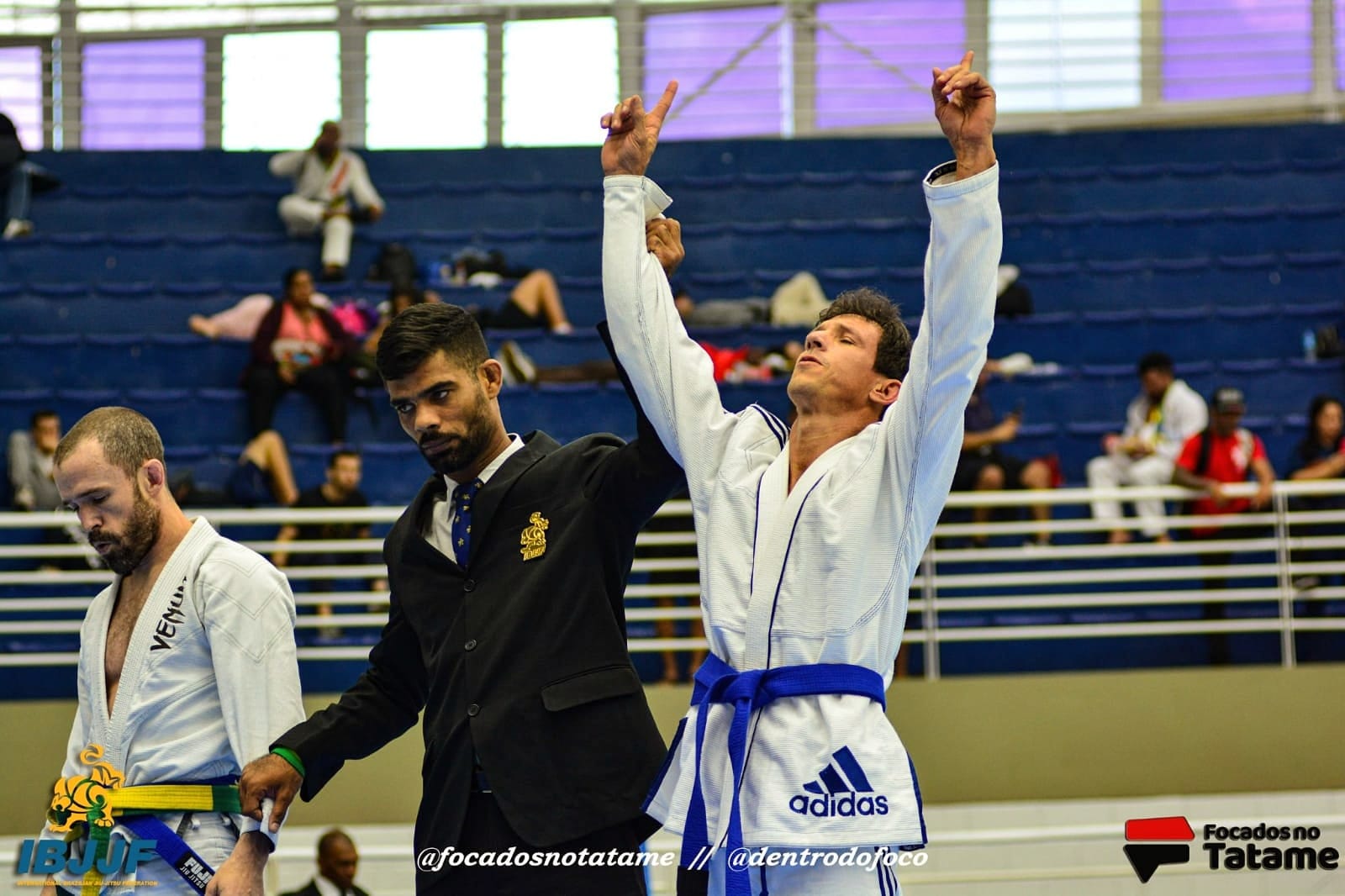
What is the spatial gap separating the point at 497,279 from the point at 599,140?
7.51 ft

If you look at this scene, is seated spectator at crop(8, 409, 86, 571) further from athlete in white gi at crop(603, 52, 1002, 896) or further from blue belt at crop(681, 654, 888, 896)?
blue belt at crop(681, 654, 888, 896)

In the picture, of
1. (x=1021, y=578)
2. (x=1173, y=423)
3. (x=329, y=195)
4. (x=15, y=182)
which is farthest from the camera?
(x=15, y=182)

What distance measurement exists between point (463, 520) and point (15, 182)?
8423mm

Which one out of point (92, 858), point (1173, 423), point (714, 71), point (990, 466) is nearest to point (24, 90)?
point (714, 71)

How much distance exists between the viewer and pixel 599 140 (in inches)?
447

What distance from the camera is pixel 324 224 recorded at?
9883 mm

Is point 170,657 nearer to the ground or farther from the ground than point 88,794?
farther from the ground

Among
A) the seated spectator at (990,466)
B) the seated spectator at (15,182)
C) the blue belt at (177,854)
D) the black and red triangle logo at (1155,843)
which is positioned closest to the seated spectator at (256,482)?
the seated spectator at (15,182)

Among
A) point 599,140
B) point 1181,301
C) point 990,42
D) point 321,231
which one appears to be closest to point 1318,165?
point 1181,301

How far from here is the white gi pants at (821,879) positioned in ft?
7.36

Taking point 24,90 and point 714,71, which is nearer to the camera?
point 714,71

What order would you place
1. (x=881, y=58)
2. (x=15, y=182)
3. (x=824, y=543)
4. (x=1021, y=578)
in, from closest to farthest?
(x=824, y=543) < (x=1021, y=578) < (x=15, y=182) < (x=881, y=58)

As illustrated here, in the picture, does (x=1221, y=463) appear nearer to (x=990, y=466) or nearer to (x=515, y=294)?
(x=990, y=466)

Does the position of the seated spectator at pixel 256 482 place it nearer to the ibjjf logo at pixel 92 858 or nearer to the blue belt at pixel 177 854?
the ibjjf logo at pixel 92 858
